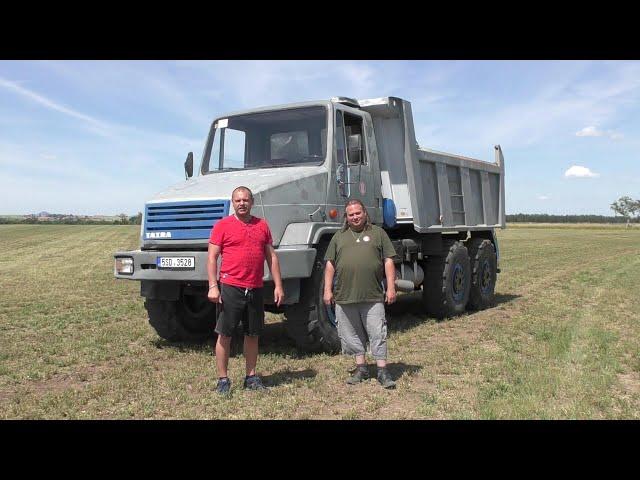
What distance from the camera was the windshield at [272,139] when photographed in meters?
7.07

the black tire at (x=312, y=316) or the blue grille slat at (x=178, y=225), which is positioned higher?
the blue grille slat at (x=178, y=225)

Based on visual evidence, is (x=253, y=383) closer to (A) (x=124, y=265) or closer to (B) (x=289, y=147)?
(A) (x=124, y=265)

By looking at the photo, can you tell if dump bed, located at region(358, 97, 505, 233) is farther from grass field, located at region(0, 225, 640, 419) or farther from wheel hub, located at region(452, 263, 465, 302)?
grass field, located at region(0, 225, 640, 419)

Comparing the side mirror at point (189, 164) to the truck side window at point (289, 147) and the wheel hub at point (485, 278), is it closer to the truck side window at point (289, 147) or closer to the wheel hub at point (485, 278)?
the truck side window at point (289, 147)

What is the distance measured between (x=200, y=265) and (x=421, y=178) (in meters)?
3.77

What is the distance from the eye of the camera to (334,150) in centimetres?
700

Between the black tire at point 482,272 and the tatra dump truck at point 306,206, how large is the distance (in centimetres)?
52

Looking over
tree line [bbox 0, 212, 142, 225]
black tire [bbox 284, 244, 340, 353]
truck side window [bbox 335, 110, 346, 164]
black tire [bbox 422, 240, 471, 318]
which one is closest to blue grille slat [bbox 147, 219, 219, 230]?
black tire [bbox 284, 244, 340, 353]

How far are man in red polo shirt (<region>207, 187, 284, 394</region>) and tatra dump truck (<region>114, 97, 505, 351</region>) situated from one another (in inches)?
22.3

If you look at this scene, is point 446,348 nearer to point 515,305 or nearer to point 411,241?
point 411,241

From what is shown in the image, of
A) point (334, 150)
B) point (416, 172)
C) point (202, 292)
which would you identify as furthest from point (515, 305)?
point (202, 292)

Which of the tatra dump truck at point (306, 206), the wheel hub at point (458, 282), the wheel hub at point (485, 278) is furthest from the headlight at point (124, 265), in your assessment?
the wheel hub at point (485, 278)

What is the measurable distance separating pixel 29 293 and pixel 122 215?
83.2m

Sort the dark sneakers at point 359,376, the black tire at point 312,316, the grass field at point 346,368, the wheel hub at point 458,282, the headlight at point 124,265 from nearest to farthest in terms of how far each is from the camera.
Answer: the grass field at point 346,368
the dark sneakers at point 359,376
the black tire at point 312,316
the headlight at point 124,265
the wheel hub at point 458,282
